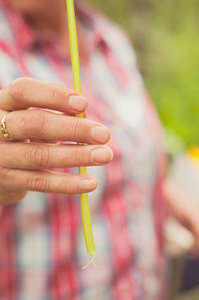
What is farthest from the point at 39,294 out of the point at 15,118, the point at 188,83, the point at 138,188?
the point at 188,83

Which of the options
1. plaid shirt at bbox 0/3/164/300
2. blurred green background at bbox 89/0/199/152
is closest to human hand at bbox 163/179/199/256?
plaid shirt at bbox 0/3/164/300

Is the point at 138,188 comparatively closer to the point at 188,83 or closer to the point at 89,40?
the point at 89,40

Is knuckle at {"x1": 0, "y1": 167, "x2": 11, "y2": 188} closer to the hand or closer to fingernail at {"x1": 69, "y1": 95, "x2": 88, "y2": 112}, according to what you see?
the hand

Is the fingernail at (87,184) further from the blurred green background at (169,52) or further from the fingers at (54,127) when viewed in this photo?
the blurred green background at (169,52)

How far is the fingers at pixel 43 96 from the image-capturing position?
11.9 inches

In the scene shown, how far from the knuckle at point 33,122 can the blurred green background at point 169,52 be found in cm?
118

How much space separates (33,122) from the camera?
1.04 ft

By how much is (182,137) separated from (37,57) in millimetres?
939

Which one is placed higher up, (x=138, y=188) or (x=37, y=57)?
(x=37, y=57)

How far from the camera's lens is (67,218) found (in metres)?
0.64

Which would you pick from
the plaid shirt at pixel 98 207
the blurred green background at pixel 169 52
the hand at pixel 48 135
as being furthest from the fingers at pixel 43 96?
the blurred green background at pixel 169 52

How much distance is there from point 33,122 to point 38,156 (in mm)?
34

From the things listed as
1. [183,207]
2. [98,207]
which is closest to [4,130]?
[98,207]

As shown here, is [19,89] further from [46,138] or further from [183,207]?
[183,207]
